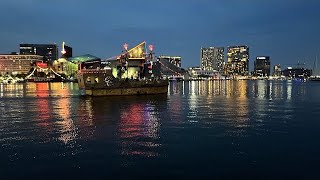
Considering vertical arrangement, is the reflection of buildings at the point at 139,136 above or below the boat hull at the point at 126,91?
below

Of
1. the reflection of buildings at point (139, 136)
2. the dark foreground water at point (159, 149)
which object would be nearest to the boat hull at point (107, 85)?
the reflection of buildings at point (139, 136)

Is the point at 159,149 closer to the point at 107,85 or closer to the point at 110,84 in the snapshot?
the point at 107,85

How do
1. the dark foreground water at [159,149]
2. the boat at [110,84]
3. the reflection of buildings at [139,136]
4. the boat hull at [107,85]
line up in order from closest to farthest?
1. the dark foreground water at [159,149]
2. the reflection of buildings at [139,136]
3. the boat hull at [107,85]
4. the boat at [110,84]

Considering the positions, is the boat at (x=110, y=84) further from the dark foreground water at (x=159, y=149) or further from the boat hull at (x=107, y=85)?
the dark foreground water at (x=159, y=149)

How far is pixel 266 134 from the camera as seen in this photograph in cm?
2902

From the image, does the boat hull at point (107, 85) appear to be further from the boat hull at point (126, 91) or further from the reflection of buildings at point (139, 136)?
the reflection of buildings at point (139, 136)

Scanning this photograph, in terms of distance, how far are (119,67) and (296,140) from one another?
81.0 m

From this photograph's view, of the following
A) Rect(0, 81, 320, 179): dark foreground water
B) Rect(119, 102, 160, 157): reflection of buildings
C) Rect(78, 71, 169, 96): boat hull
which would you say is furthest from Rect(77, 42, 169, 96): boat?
Rect(0, 81, 320, 179): dark foreground water

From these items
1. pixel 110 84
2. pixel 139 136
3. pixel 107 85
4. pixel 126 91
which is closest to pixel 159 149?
pixel 139 136

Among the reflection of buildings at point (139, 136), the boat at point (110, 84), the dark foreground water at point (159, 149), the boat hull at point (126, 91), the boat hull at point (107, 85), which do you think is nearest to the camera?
the dark foreground water at point (159, 149)

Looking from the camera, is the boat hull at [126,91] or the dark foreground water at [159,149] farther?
the boat hull at [126,91]

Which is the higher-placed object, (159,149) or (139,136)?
(139,136)

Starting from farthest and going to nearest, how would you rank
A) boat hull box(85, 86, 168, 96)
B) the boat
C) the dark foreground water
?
the boat
boat hull box(85, 86, 168, 96)
the dark foreground water

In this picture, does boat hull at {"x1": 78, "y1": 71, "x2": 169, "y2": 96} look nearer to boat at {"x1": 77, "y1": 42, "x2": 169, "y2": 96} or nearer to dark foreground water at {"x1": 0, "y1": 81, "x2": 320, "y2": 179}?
boat at {"x1": 77, "y1": 42, "x2": 169, "y2": 96}
